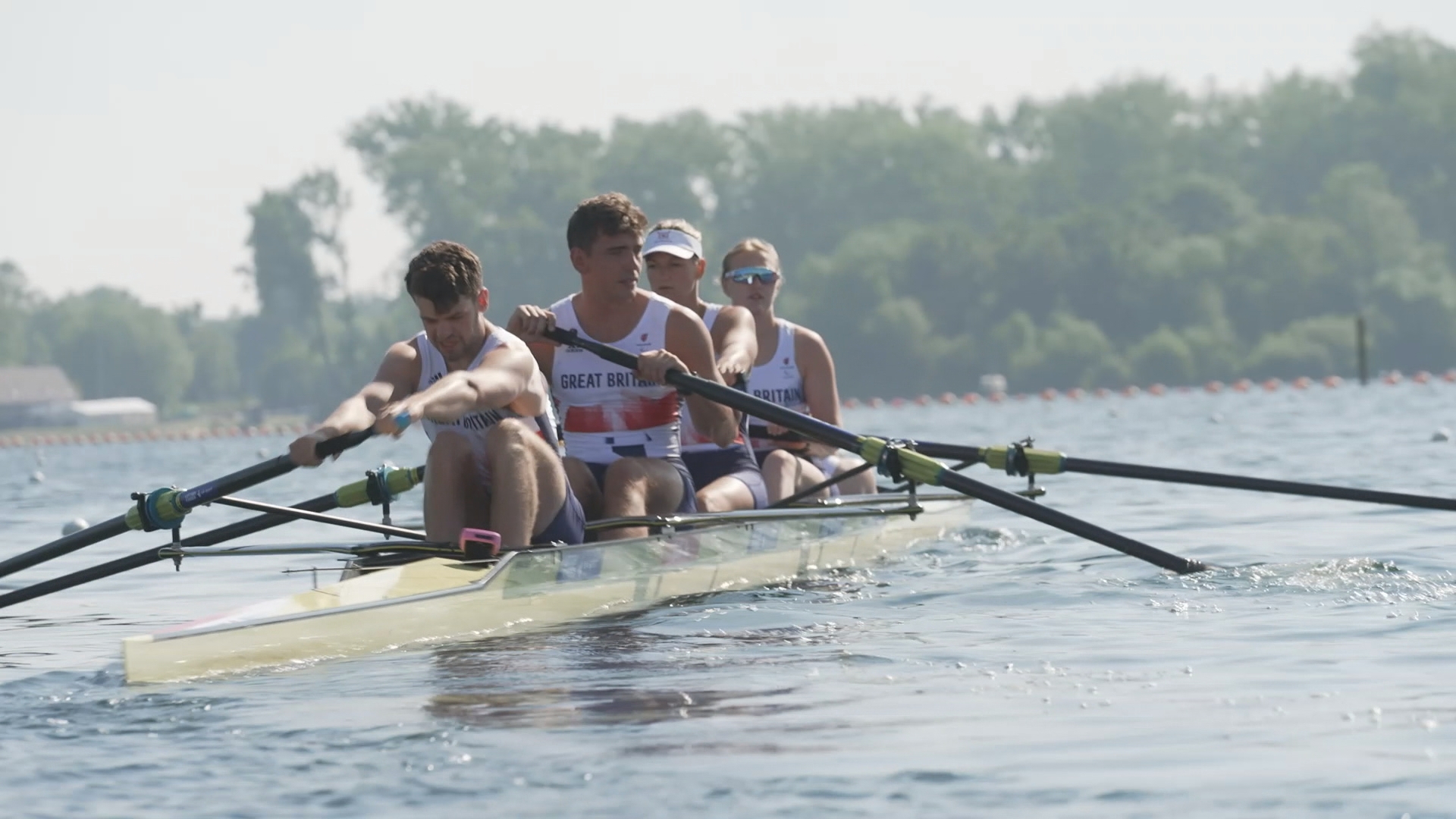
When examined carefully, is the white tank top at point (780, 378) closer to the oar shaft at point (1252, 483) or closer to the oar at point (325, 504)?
the oar at point (325, 504)

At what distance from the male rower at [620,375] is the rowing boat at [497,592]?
0.22 metres

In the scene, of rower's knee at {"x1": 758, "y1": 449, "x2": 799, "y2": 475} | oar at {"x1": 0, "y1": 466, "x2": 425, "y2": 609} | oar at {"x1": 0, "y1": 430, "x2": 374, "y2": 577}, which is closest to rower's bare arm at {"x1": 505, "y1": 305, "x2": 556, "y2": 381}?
oar at {"x1": 0, "y1": 466, "x2": 425, "y2": 609}

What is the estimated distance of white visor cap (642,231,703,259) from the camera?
30.5 feet

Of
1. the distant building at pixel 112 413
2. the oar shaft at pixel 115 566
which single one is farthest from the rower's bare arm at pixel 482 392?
the distant building at pixel 112 413

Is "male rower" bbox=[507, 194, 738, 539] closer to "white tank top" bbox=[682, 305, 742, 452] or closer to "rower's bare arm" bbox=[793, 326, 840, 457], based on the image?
"white tank top" bbox=[682, 305, 742, 452]

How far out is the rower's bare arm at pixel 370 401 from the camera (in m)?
6.75

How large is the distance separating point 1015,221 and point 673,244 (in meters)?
75.5

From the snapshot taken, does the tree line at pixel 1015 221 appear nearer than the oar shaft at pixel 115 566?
No

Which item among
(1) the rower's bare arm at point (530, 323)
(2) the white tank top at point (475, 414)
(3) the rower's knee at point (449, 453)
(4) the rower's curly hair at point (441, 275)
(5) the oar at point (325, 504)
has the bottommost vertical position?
(5) the oar at point (325, 504)

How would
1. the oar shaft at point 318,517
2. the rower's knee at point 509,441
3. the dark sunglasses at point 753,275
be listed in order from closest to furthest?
the rower's knee at point 509,441, the oar shaft at point 318,517, the dark sunglasses at point 753,275

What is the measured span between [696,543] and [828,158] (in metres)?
91.9

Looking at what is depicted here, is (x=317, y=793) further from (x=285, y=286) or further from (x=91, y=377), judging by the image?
(x=91, y=377)

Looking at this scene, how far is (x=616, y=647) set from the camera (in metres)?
7.39

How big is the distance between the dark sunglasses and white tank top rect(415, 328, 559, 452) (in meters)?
2.89
